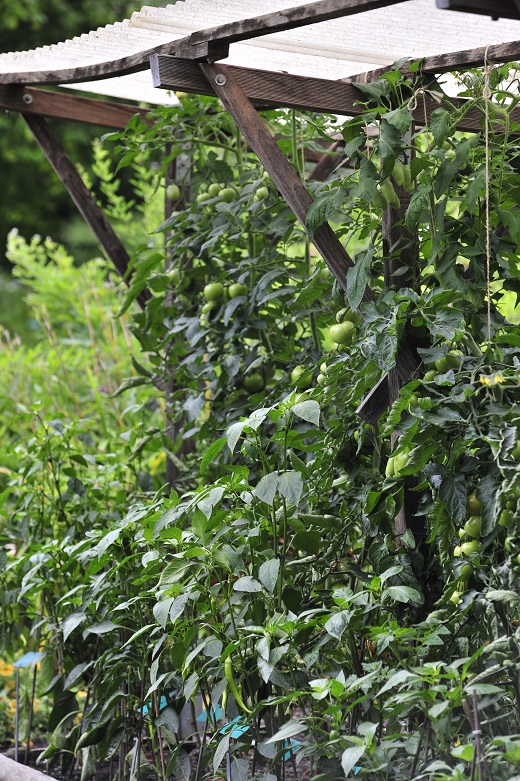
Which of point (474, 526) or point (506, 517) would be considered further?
point (474, 526)

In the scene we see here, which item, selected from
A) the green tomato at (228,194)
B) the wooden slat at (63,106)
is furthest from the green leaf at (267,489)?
the wooden slat at (63,106)

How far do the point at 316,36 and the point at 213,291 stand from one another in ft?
2.60

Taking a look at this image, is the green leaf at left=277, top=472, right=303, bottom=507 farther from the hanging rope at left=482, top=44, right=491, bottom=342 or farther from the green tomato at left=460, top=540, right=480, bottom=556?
the hanging rope at left=482, top=44, right=491, bottom=342

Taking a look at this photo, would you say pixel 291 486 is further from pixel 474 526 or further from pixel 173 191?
pixel 173 191

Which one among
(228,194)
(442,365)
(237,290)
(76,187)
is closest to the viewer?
(442,365)

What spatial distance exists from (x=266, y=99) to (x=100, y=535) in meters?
1.12

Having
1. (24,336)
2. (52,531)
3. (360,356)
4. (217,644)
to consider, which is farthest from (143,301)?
(24,336)

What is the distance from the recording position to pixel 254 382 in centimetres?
290

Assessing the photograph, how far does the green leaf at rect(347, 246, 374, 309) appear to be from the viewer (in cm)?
215

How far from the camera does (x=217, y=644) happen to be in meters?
2.01

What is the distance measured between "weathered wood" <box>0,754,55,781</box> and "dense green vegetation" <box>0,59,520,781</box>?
10 centimetres

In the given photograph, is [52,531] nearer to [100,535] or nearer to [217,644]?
[100,535]

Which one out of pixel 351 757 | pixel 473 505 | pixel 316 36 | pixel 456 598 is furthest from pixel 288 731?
pixel 316 36

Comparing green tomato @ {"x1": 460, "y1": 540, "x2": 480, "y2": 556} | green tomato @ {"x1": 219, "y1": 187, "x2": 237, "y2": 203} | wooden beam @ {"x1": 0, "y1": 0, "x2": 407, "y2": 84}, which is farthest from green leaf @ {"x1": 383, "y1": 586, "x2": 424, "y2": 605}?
green tomato @ {"x1": 219, "y1": 187, "x2": 237, "y2": 203}
